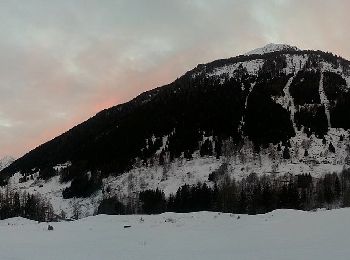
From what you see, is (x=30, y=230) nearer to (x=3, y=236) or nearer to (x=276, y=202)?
(x=3, y=236)

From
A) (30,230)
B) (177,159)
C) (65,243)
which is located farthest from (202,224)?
(177,159)

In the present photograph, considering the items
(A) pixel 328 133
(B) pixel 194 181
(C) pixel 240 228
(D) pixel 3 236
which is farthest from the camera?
(A) pixel 328 133

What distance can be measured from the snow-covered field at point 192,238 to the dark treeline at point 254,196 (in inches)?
3986

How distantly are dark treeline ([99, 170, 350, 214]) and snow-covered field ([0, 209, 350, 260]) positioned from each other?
332 ft

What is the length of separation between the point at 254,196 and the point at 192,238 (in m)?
118

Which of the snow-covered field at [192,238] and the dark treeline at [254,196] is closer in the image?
the snow-covered field at [192,238]

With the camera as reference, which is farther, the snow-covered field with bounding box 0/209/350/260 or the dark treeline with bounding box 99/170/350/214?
the dark treeline with bounding box 99/170/350/214

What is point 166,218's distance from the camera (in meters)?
28.2

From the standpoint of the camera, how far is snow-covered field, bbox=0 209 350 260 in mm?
17578

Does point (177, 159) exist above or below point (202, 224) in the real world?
above

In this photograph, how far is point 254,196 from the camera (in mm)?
136500

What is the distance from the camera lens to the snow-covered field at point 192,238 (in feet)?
57.7

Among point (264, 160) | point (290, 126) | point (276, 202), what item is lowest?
point (276, 202)

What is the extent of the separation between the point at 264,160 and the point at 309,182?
31940 millimetres
